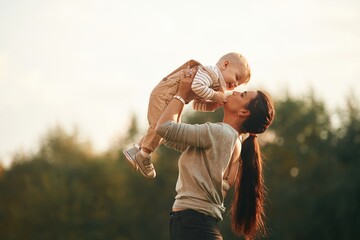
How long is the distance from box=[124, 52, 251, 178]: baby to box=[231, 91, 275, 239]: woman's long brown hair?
→ 0.99 ft

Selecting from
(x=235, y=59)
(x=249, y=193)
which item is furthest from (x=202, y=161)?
(x=235, y=59)

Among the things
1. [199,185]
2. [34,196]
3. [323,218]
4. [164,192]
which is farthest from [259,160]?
[34,196]

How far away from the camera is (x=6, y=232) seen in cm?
3931

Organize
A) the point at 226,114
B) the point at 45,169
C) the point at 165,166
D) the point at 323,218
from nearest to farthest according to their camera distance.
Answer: the point at 226,114
the point at 323,218
the point at 165,166
the point at 45,169

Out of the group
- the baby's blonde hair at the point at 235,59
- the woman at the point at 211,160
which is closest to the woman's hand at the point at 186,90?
the woman at the point at 211,160

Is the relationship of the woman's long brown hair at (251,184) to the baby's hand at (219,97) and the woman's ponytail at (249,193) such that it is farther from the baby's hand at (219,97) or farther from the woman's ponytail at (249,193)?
the baby's hand at (219,97)

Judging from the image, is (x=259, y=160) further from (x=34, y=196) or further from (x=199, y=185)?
(x=34, y=196)

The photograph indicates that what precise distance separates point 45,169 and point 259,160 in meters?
40.3

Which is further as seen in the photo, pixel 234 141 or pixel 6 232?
pixel 6 232

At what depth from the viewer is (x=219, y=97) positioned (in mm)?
5160

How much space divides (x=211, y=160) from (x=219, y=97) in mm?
534

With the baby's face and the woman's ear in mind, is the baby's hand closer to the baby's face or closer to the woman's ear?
the woman's ear

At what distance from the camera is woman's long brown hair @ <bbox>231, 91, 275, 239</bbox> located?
5.26m

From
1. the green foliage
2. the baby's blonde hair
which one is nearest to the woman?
the baby's blonde hair
